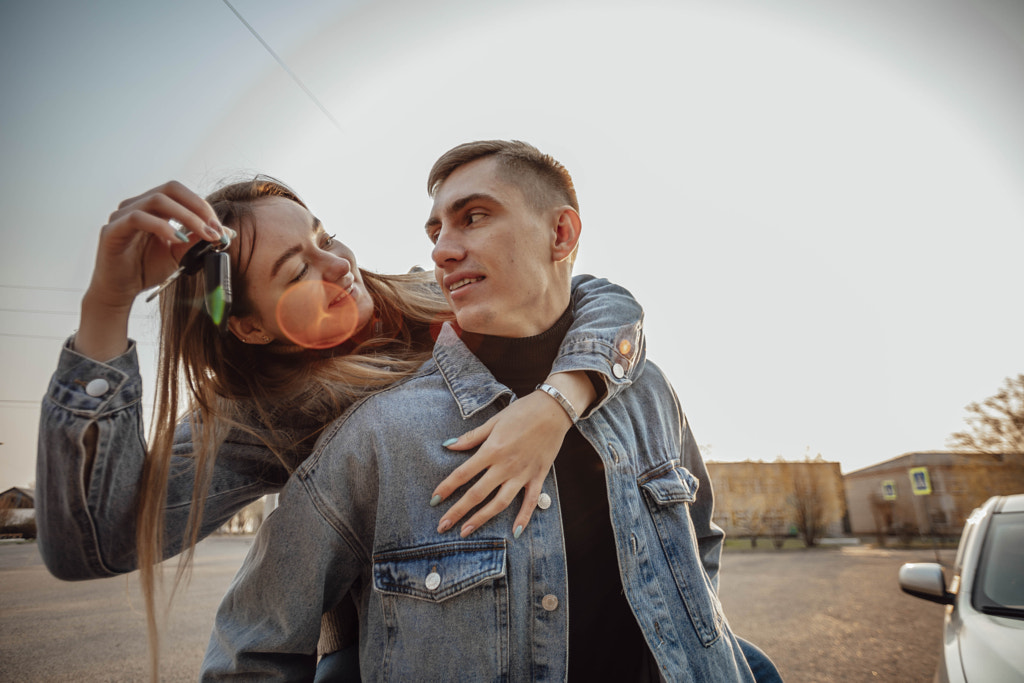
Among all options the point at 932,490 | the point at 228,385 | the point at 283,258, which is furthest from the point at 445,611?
the point at 932,490

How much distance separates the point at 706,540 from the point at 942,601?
60.2 inches

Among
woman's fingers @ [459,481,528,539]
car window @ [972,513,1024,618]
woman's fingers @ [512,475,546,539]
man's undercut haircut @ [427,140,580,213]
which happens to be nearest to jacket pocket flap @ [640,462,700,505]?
woman's fingers @ [512,475,546,539]

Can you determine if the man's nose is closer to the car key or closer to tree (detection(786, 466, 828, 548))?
the car key

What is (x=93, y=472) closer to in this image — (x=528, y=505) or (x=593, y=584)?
(x=528, y=505)

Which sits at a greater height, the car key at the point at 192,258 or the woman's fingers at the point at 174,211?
the woman's fingers at the point at 174,211

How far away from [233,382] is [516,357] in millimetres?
1041

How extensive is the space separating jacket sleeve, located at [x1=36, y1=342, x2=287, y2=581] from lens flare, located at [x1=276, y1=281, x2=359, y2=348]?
55cm

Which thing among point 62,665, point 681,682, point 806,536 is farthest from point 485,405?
point 806,536

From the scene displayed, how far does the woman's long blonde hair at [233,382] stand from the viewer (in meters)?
1.53

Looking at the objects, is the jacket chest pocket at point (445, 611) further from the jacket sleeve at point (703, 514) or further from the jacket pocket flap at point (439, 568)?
the jacket sleeve at point (703, 514)

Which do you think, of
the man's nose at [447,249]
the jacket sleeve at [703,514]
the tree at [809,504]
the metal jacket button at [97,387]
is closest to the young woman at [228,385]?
the metal jacket button at [97,387]

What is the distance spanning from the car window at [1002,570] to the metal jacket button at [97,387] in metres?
3.49

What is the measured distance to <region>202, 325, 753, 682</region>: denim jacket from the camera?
134cm

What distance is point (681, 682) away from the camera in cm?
139
